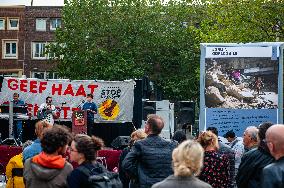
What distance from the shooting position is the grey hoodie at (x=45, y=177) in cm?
771

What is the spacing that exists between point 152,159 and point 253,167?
1585 mm

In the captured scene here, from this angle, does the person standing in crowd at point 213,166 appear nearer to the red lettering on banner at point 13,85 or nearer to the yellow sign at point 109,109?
the yellow sign at point 109,109

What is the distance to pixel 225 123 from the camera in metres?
18.7

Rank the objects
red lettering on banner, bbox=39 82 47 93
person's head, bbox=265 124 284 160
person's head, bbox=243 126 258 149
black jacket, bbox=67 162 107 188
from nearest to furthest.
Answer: person's head, bbox=265 124 284 160, black jacket, bbox=67 162 107 188, person's head, bbox=243 126 258 149, red lettering on banner, bbox=39 82 47 93

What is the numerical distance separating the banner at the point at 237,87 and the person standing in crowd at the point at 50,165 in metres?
11.0

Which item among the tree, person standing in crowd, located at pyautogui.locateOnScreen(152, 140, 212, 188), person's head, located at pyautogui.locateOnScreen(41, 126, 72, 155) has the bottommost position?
person standing in crowd, located at pyautogui.locateOnScreen(152, 140, 212, 188)

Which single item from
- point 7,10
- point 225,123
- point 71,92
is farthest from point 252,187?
point 7,10

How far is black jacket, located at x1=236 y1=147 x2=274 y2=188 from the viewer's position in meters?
9.14

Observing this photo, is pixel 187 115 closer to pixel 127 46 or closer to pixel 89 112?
pixel 89 112

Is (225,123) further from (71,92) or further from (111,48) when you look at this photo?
(111,48)

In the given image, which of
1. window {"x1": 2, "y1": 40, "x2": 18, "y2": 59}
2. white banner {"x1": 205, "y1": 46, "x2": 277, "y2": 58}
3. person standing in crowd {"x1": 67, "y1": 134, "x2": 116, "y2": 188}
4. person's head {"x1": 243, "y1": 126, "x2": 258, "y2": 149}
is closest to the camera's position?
person standing in crowd {"x1": 67, "y1": 134, "x2": 116, "y2": 188}

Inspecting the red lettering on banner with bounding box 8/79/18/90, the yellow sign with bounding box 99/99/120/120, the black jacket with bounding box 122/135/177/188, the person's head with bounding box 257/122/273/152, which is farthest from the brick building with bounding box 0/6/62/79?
the person's head with bounding box 257/122/273/152

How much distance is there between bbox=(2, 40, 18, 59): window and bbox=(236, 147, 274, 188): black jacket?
231ft

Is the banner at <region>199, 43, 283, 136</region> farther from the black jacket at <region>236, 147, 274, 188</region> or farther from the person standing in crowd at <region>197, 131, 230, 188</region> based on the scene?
the black jacket at <region>236, 147, 274, 188</region>
